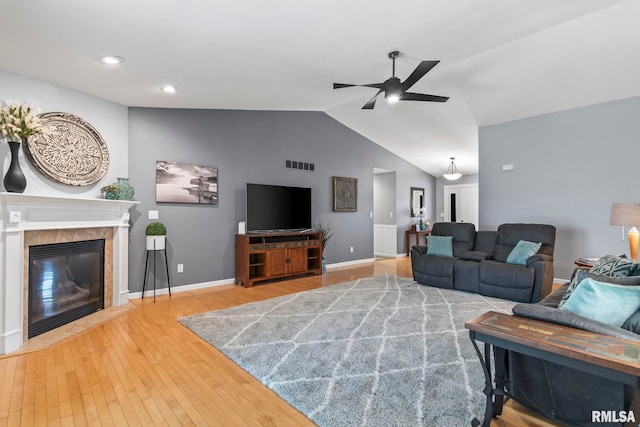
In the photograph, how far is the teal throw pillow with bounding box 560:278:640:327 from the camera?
1.63 metres

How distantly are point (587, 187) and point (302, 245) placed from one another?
440 cm

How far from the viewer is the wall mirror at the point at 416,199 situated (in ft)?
28.7

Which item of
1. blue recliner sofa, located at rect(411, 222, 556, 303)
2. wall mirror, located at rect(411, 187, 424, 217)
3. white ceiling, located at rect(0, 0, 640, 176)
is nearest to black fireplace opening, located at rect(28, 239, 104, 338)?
white ceiling, located at rect(0, 0, 640, 176)

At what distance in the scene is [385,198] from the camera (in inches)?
340

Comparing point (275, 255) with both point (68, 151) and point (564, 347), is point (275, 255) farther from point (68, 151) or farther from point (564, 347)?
point (564, 347)

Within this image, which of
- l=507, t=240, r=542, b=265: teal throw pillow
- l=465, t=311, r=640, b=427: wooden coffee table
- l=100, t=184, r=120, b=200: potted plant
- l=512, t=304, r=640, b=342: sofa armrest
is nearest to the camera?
l=465, t=311, r=640, b=427: wooden coffee table

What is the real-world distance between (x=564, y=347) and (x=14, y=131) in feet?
13.5

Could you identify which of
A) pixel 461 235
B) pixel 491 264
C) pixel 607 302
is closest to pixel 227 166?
pixel 461 235

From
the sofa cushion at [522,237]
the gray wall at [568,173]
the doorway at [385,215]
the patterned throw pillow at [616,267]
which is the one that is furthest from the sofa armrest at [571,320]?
the doorway at [385,215]

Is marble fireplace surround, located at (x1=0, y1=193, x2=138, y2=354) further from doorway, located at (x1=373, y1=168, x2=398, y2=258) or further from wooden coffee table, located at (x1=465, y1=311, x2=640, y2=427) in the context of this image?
doorway, located at (x1=373, y1=168, x2=398, y2=258)

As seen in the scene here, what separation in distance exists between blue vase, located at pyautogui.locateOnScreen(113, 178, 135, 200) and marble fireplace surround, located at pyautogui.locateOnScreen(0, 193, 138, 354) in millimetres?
86

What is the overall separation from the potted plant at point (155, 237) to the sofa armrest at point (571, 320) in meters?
4.02

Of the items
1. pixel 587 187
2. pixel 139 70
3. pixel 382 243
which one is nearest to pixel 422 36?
pixel 139 70

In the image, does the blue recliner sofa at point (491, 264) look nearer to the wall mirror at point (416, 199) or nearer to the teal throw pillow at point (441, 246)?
the teal throw pillow at point (441, 246)
